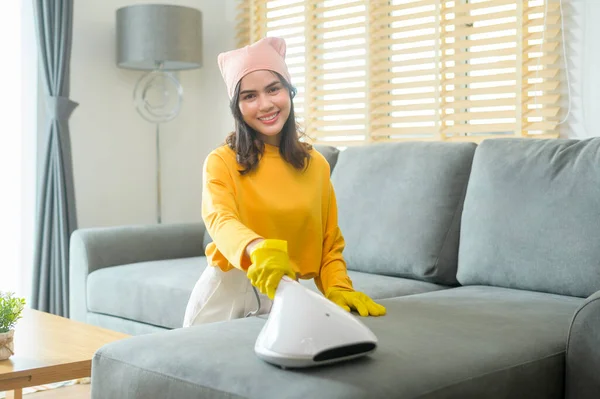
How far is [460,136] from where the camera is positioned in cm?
359

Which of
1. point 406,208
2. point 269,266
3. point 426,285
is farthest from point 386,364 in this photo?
point 406,208

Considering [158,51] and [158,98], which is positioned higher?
[158,51]

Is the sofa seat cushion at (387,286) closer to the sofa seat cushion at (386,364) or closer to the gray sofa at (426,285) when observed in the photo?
the gray sofa at (426,285)

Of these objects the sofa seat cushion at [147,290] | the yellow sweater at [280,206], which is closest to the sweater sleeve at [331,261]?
the yellow sweater at [280,206]

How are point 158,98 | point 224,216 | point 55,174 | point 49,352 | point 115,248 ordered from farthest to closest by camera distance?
1. point 158,98
2. point 55,174
3. point 115,248
4. point 49,352
5. point 224,216

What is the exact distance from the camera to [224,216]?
75.4 inches

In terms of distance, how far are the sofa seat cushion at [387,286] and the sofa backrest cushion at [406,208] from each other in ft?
0.15

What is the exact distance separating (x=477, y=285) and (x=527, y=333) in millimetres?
802

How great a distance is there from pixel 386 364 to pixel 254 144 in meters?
0.76

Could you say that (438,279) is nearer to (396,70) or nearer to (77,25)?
(396,70)

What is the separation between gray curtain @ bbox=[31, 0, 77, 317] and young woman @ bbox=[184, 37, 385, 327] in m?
2.15

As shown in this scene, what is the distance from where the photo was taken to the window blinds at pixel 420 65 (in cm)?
329

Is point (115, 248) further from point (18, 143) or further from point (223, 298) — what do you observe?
point (223, 298)

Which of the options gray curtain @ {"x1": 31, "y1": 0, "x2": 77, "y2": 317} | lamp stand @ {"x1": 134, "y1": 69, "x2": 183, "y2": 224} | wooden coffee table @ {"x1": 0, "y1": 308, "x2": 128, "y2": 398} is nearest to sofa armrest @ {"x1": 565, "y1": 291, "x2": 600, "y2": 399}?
wooden coffee table @ {"x1": 0, "y1": 308, "x2": 128, "y2": 398}
